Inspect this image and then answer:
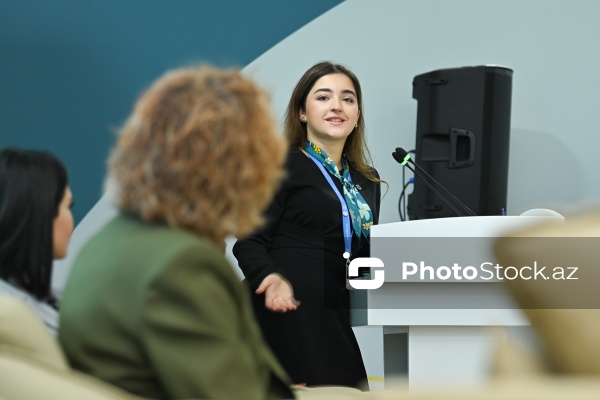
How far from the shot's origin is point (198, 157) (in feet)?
4.26

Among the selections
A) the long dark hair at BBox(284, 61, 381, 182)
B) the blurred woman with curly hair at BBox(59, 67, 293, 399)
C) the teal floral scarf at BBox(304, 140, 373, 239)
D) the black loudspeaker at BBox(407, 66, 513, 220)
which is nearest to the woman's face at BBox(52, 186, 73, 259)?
the blurred woman with curly hair at BBox(59, 67, 293, 399)

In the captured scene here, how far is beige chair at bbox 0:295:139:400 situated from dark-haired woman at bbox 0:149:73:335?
0.38 m

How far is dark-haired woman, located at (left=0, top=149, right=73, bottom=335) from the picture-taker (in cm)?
168

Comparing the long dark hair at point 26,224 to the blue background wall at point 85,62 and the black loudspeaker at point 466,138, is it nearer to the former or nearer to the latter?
the black loudspeaker at point 466,138

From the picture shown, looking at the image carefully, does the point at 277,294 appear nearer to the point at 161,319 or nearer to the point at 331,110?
the point at 331,110

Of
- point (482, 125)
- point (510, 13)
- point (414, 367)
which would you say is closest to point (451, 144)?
point (482, 125)

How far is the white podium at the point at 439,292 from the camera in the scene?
106 inches

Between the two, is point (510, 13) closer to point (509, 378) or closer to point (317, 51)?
point (317, 51)

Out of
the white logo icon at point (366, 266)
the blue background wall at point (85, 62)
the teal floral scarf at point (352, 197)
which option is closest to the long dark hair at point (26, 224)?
the white logo icon at point (366, 266)

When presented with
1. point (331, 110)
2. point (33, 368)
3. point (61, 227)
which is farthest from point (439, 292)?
point (33, 368)

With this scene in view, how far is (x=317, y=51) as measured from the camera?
516cm

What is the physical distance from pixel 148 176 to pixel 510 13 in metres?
4.07

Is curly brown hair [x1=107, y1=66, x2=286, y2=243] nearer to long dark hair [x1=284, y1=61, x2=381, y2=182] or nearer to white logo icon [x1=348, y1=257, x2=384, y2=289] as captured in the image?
white logo icon [x1=348, y1=257, x2=384, y2=289]

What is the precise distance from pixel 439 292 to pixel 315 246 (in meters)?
0.43
